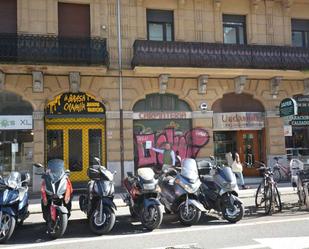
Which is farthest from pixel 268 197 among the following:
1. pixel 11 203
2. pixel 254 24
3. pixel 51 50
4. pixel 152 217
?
pixel 254 24

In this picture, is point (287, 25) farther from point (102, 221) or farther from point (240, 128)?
point (102, 221)

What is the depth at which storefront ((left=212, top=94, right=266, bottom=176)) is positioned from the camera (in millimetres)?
16031

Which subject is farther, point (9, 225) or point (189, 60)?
point (189, 60)

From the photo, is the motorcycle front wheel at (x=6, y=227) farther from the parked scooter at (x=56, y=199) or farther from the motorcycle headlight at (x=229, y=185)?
the motorcycle headlight at (x=229, y=185)

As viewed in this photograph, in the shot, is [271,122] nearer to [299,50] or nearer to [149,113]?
[299,50]

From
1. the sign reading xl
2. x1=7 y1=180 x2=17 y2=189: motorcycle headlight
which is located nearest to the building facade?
the sign reading xl

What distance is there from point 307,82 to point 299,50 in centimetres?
150

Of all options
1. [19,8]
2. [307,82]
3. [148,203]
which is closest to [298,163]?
[148,203]

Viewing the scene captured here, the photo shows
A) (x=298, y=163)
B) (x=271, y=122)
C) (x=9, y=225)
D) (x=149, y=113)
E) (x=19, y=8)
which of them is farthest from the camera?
(x=271, y=122)

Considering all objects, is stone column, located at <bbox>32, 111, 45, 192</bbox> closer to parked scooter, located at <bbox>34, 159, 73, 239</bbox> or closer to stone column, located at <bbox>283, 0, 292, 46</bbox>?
parked scooter, located at <bbox>34, 159, 73, 239</bbox>

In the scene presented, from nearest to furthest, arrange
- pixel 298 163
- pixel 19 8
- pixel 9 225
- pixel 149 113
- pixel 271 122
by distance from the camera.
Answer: pixel 9 225 → pixel 298 163 → pixel 19 8 → pixel 149 113 → pixel 271 122

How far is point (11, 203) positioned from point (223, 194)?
168 inches

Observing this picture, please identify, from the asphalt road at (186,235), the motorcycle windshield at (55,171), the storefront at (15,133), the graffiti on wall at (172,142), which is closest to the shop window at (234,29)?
the graffiti on wall at (172,142)

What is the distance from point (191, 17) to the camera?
52.1 ft
